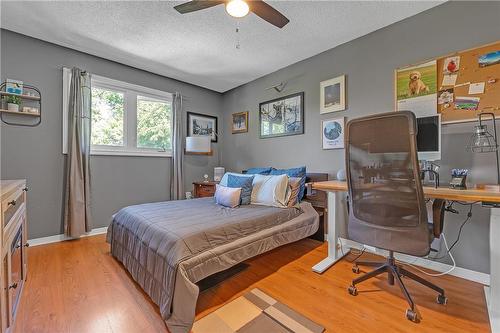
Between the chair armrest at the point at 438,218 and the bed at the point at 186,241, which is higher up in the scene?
the chair armrest at the point at 438,218

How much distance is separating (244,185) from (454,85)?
90.5 inches

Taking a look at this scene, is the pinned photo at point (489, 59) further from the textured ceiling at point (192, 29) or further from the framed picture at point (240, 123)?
the framed picture at point (240, 123)

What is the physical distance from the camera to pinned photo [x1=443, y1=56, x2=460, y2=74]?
205 cm

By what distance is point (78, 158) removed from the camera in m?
2.93

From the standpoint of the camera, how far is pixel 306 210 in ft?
8.91

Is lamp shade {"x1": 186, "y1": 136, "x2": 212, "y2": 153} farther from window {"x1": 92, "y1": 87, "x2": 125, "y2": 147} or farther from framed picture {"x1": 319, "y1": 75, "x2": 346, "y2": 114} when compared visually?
framed picture {"x1": 319, "y1": 75, "x2": 346, "y2": 114}

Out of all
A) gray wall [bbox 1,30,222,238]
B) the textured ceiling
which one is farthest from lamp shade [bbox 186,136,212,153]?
the textured ceiling

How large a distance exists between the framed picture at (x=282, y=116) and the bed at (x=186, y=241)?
4.60 ft

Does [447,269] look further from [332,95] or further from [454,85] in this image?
[332,95]

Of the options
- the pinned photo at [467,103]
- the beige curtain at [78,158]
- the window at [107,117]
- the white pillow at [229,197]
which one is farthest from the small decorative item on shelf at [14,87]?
the pinned photo at [467,103]

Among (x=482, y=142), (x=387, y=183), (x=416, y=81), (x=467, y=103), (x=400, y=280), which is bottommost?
(x=400, y=280)

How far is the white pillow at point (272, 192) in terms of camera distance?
2.55m

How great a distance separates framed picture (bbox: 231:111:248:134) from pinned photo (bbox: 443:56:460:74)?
2856 millimetres

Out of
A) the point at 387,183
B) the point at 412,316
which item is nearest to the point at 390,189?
the point at 387,183
